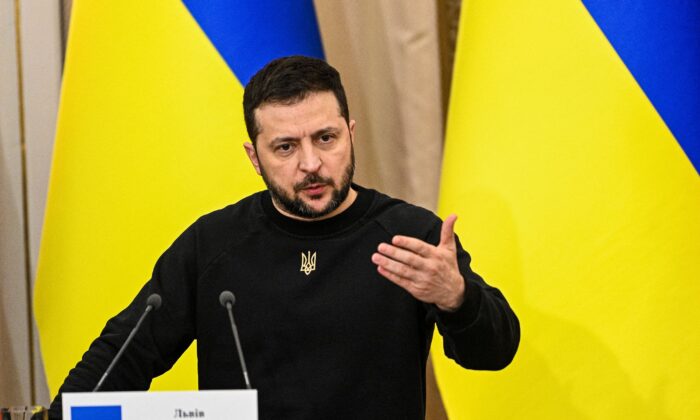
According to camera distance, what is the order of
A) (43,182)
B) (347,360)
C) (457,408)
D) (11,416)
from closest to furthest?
(11,416), (347,360), (457,408), (43,182)

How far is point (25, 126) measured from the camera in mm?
2561

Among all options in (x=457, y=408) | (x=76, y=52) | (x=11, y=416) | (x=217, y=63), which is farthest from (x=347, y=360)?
(x=76, y=52)

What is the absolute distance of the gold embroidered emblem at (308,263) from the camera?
5.91 feet

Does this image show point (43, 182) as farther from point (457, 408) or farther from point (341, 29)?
point (457, 408)

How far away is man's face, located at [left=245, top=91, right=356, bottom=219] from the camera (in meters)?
1.73

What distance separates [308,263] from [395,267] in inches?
16.5

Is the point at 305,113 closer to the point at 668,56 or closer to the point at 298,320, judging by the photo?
the point at 298,320

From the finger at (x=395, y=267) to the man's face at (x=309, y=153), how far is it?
0.35m

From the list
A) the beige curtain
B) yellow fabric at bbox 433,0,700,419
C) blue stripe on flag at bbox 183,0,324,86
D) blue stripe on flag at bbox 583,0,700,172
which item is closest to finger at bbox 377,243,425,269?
yellow fabric at bbox 433,0,700,419

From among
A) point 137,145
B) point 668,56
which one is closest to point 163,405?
point 137,145

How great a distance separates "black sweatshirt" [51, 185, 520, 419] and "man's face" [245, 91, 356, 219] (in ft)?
0.30

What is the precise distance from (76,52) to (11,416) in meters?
1.08

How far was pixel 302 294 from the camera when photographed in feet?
5.87

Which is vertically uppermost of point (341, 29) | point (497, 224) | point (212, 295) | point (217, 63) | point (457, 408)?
point (341, 29)
